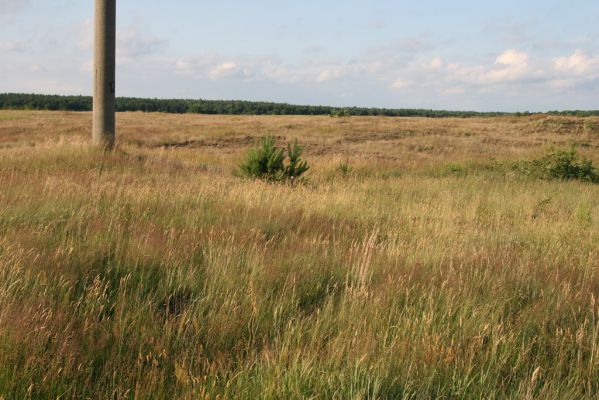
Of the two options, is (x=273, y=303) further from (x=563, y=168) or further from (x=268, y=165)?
(x=563, y=168)

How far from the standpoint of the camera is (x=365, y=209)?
7.86m

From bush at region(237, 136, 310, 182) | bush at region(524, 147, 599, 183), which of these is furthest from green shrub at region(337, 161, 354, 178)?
bush at region(524, 147, 599, 183)

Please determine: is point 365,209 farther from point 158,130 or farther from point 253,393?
point 158,130

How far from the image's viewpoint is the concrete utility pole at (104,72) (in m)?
11.3

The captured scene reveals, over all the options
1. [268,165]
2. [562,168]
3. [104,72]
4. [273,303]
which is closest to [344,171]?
[268,165]

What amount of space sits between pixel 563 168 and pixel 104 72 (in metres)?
14.3

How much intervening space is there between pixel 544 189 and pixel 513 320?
436 inches

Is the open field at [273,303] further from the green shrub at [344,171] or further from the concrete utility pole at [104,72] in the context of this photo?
the green shrub at [344,171]

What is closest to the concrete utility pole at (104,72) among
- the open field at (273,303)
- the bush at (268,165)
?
the bush at (268,165)

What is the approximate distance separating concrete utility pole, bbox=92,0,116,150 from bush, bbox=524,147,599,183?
1297 centimetres

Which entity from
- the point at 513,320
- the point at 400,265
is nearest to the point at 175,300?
the point at 400,265

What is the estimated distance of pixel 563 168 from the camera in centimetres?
1698

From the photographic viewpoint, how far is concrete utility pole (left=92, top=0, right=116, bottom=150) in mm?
11297

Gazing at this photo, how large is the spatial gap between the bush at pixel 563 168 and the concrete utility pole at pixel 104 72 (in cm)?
1297
